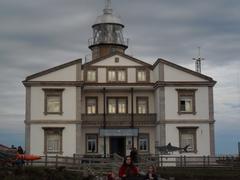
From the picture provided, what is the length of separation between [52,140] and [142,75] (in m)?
9.44

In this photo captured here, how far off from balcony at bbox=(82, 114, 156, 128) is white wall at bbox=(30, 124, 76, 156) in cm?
201

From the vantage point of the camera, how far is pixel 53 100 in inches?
1902

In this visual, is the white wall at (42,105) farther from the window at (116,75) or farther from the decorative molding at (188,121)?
the decorative molding at (188,121)

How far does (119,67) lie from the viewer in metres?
50.6

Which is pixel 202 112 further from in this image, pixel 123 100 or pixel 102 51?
pixel 102 51

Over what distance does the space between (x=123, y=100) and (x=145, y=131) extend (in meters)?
3.18

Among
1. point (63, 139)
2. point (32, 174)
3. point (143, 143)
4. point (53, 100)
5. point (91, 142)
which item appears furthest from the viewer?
point (143, 143)

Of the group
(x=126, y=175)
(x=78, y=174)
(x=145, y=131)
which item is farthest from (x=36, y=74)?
(x=126, y=175)

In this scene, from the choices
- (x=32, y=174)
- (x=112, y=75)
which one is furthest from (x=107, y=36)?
(x=32, y=174)

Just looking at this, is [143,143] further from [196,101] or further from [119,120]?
[196,101]

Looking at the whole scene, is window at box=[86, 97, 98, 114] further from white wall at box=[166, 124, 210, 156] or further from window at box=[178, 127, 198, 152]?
window at box=[178, 127, 198, 152]

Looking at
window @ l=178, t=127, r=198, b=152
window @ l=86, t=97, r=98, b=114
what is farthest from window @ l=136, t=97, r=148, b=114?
window @ l=178, t=127, r=198, b=152

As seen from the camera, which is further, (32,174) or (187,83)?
(187,83)

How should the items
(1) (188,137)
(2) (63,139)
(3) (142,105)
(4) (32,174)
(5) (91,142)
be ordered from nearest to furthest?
(4) (32,174), (2) (63,139), (1) (188,137), (5) (91,142), (3) (142,105)
